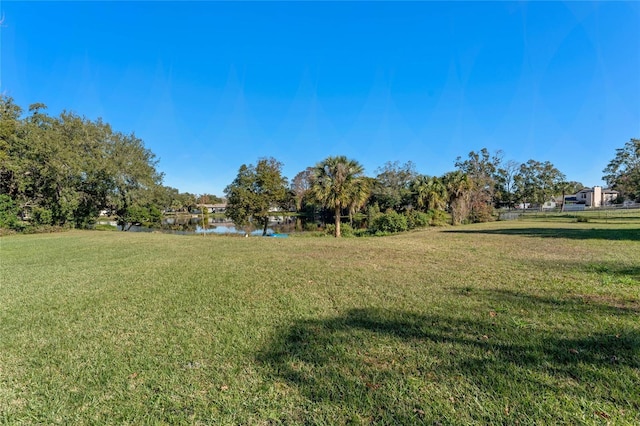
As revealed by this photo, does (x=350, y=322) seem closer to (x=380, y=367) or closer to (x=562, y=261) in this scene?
(x=380, y=367)

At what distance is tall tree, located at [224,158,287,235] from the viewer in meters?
30.5

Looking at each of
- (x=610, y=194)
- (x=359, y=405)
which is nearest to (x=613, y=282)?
(x=359, y=405)

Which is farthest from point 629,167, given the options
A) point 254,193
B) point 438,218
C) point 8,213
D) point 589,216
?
point 8,213

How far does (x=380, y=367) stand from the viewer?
8.32ft

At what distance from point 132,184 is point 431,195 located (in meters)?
26.9

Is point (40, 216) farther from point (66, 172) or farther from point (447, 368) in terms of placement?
point (447, 368)

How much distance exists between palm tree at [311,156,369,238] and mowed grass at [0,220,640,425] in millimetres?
11290

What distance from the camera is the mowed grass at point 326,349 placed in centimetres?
204

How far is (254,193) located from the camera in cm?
3138

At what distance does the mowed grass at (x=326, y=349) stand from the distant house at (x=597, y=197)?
82590 millimetres

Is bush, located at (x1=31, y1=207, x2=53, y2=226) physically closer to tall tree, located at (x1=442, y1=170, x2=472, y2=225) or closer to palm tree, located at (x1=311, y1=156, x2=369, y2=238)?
palm tree, located at (x1=311, y1=156, x2=369, y2=238)

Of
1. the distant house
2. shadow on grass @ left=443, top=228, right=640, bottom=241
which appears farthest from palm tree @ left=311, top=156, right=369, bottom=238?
the distant house

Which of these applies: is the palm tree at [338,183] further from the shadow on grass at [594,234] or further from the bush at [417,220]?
the shadow on grass at [594,234]

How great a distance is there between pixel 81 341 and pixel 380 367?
10.5 ft
